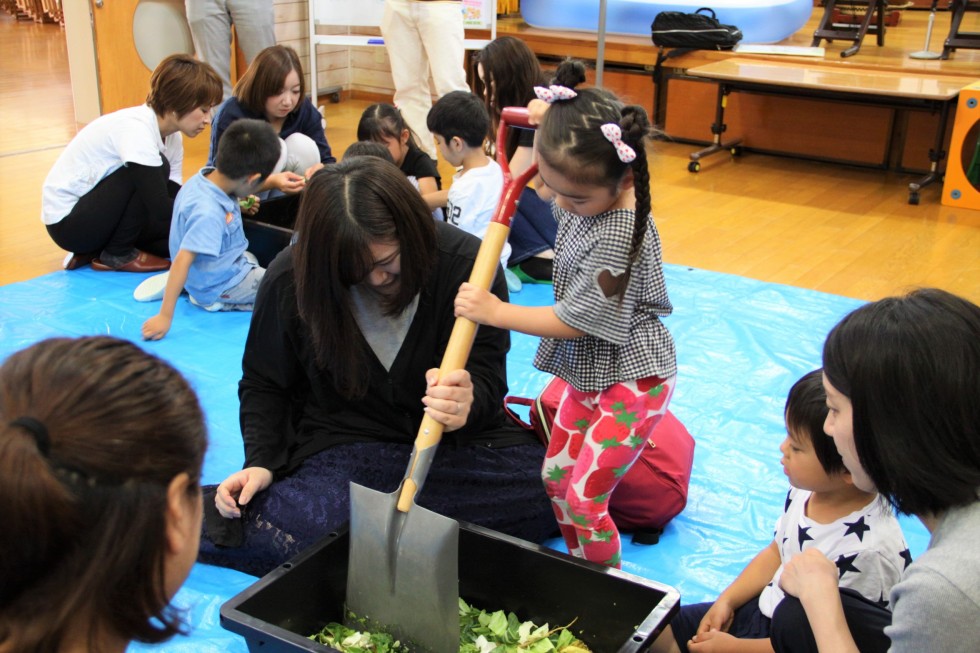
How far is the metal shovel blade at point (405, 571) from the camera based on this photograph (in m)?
1.49

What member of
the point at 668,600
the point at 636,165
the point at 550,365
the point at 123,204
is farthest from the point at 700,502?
the point at 123,204

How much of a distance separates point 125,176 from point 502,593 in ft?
7.91

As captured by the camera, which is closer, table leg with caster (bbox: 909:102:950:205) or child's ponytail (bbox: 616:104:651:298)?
child's ponytail (bbox: 616:104:651:298)

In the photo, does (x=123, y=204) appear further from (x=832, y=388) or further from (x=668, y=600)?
(x=832, y=388)

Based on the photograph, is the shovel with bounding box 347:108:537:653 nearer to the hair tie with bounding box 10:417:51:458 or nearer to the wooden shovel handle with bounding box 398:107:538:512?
the wooden shovel handle with bounding box 398:107:538:512

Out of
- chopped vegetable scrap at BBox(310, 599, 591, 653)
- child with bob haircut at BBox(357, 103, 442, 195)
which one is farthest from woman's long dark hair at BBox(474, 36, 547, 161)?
chopped vegetable scrap at BBox(310, 599, 591, 653)

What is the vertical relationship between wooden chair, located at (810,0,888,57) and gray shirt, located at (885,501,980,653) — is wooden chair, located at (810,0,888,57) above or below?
above

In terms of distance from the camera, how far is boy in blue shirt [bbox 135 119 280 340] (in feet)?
9.70

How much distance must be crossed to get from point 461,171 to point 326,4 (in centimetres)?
302

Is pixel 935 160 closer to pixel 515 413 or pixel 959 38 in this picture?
pixel 959 38

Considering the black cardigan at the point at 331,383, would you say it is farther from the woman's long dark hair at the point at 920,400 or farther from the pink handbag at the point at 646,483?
the woman's long dark hair at the point at 920,400

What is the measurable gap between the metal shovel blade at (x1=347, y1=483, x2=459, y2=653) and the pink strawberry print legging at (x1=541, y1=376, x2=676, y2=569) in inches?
11.9

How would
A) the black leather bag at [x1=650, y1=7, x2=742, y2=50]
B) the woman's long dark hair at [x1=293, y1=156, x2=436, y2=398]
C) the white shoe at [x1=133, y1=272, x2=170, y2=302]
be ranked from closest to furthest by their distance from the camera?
the woman's long dark hair at [x1=293, y1=156, x2=436, y2=398] → the white shoe at [x1=133, y1=272, x2=170, y2=302] → the black leather bag at [x1=650, y1=7, x2=742, y2=50]

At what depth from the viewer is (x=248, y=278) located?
10.3 ft
